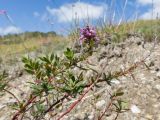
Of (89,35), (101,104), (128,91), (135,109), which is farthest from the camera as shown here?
(128,91)

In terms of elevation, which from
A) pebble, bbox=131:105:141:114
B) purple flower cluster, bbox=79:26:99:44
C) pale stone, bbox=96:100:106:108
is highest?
purple flower cluster, bbox=79:26:99:44

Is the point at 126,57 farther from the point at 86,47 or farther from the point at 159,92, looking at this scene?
the point at 86,47

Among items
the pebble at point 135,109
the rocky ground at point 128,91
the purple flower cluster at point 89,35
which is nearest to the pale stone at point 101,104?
the rocky ground at point 128,91

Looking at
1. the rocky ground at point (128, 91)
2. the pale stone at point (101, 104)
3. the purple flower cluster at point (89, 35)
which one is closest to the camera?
the purple flower cluster at point (89, 35)

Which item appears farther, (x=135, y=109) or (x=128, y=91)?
(x=128, y=91)

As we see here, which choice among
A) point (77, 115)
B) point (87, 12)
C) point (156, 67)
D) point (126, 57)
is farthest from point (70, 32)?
point (77, 115)

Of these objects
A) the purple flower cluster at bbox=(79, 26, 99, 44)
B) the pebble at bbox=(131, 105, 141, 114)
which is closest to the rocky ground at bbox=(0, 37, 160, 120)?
the pebble at bbox=(131, 105, 141, 114)

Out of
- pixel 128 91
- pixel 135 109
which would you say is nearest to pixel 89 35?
pixel 135 109

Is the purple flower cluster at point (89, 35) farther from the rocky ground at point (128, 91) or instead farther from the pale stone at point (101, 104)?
the pale stone at point (101, 104)

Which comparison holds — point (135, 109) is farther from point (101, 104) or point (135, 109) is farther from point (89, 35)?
point (89, 35)

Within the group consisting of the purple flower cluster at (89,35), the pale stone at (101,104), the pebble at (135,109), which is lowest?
the pebble at (135,109)

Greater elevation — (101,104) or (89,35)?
(89,35)

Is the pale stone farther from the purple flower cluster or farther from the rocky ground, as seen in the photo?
the purple flower cluster
